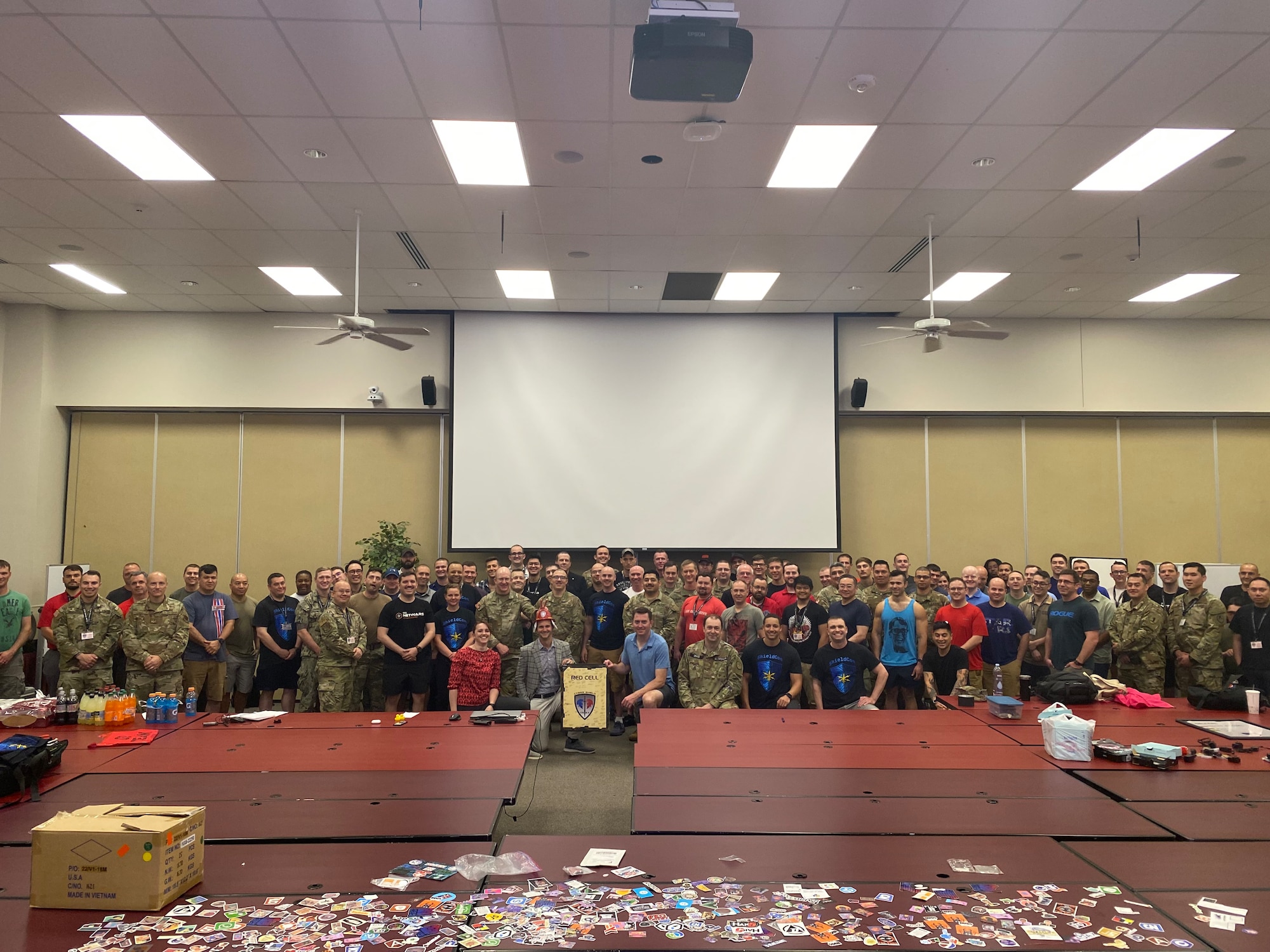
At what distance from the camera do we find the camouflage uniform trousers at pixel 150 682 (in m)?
6.15

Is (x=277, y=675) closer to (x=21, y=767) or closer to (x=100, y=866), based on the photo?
(x=21, y=767)

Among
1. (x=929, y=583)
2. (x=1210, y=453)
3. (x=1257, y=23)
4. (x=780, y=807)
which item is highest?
(x=1257, y=23)

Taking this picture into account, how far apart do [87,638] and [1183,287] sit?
1057 centimetres

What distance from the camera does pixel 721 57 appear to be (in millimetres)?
3607

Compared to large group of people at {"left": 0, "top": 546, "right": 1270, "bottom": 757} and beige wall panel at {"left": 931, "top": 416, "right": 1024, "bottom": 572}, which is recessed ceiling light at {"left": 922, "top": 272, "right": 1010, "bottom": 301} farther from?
large group of people at {"left": 0, "top": 546, "right": 1270, "bottom": 757}

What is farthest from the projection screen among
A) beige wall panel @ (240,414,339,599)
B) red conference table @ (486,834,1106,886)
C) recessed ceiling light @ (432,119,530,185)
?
red conference table @ (486,834,1106,886)

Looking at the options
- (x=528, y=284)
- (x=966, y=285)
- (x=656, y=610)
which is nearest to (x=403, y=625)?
(x=656, y=610)

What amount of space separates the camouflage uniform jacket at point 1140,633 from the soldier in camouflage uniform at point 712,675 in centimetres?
348

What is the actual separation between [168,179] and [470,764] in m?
4.77

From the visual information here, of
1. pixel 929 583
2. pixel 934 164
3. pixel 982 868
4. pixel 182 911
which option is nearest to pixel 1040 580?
pixel 929 583

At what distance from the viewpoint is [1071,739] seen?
13.1 feet

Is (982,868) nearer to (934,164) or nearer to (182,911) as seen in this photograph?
(182,911)

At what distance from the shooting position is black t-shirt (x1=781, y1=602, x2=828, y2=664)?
6.97 metres

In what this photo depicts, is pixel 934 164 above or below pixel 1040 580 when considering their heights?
above
